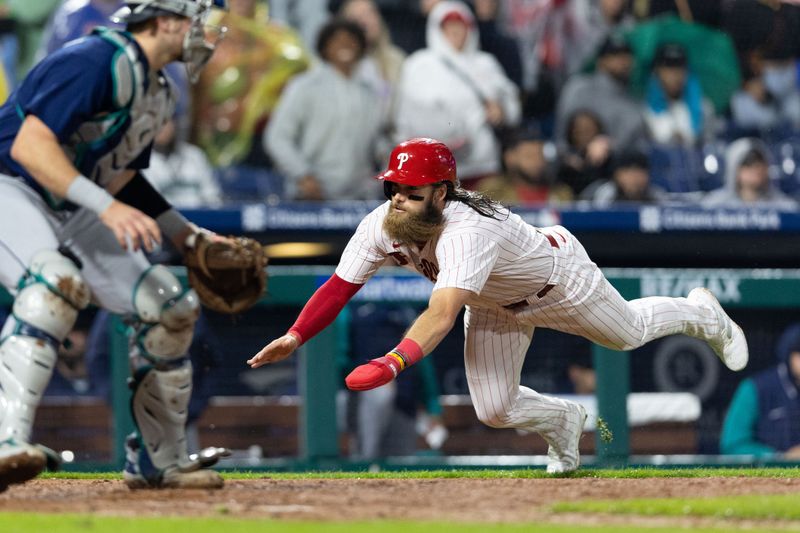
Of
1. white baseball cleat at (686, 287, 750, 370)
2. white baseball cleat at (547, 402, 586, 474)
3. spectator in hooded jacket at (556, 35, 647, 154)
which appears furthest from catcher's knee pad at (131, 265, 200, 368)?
spectator in hooded jacket at (556, 35, 647, 154)

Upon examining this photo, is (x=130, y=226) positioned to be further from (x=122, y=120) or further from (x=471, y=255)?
(x=471, y=255)

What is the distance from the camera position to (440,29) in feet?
34.8

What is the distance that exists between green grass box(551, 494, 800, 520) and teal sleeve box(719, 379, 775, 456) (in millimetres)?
4399

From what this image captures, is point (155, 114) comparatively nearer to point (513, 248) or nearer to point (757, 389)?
point (513, 248)

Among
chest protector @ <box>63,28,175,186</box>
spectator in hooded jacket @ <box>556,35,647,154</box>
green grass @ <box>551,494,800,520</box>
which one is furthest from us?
Answer: spectator in hooded jacket @ <box>556,35,647,154</box>

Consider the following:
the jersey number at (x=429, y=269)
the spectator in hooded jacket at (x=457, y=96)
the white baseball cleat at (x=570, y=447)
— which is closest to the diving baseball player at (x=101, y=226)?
the jersey number at (x=429, y=269)

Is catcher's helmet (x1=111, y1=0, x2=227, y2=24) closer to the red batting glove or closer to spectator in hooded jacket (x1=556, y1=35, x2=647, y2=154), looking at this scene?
the red batting glove

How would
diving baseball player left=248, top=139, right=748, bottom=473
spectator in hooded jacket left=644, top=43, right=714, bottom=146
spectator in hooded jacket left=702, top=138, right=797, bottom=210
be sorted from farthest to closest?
spectator in hooded jacket left=644, top=43, right=714, bottom=146
spectator in hooded jacket left=702, top=138, right=797, bottom=210
diving baseball player left=248, top=139, right=748, bottom=473

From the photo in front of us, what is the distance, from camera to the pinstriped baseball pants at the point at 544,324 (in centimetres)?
552

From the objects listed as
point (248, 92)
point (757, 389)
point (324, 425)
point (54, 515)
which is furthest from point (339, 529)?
point (248, 92)

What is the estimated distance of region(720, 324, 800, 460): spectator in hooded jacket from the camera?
904cm

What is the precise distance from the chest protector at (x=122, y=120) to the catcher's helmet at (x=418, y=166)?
A: 0.84 meters

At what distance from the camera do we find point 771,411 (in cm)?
920

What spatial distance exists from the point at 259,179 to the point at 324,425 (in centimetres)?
231
